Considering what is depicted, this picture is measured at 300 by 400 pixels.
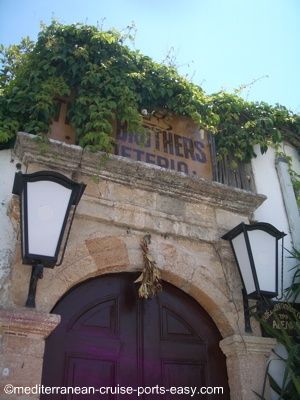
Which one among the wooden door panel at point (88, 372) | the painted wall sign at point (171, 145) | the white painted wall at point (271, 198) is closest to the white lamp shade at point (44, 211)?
the wooden door panel at point (88, 372)

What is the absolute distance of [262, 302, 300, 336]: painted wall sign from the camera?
10.6ft

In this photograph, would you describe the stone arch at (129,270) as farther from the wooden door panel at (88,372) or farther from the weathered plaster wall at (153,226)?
the wooden door panel at (88,372)

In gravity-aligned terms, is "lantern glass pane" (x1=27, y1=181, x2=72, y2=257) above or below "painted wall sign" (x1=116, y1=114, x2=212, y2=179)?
below

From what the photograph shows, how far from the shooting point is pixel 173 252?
313 centimetres

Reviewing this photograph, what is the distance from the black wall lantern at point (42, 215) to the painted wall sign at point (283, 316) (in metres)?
1.75

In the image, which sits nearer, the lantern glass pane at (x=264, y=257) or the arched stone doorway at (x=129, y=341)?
the arched stone doorway at (x=129, y=341)

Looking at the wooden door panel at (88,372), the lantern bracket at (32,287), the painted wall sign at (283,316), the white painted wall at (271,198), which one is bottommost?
the wooden door panel at (88,372)

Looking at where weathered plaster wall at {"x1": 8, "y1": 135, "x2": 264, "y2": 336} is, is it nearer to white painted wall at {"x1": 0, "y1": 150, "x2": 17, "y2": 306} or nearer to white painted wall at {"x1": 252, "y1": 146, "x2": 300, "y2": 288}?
white painted wall at {"x1": 0, "y1": 150, "x2": 17, "y2": 306}

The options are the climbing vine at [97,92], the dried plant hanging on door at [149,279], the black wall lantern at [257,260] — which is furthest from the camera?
the climbing vine at [97,92]

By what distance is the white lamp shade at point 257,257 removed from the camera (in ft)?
9.66

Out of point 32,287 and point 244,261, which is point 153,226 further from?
point 32,287

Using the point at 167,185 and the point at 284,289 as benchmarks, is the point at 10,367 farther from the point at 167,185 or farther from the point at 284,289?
the point at 284,289

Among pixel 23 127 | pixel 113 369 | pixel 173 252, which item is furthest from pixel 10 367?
pixel 23 127

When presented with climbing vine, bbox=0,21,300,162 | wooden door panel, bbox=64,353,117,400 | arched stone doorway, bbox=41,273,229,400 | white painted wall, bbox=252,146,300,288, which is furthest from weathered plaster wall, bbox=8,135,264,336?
white painted wall, bbox=252,146,300,288
